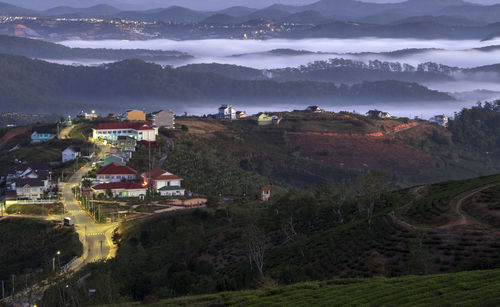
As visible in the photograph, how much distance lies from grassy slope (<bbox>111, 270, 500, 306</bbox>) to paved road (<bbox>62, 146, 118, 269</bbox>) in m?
15.5

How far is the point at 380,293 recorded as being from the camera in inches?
778

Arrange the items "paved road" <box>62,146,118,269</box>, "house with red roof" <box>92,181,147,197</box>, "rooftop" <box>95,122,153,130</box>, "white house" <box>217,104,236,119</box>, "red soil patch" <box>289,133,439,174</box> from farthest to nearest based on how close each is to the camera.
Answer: "white house" <box>217,104,236,119</box>, "red soil patch" <box>289,133,439,174</box>, "rooftop" <box>95,122,153,130</box>, "house with red roof" <box>92,181,147,197</box>, "paved road" <box>62,146,118,269</box>

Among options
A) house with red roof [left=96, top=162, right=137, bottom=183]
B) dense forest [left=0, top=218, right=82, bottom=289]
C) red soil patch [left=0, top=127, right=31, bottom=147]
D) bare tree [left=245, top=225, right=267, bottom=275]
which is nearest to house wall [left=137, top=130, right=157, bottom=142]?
house with red roof [left=96, top=162, right=137, bottom=183]

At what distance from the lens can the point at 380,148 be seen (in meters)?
96.2

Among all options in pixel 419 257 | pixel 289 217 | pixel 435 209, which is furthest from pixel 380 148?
pixel 419 257

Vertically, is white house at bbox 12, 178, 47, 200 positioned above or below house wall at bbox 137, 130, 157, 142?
below

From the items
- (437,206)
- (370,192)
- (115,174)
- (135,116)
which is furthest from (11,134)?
(437,206)

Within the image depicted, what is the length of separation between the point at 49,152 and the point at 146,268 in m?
32.8

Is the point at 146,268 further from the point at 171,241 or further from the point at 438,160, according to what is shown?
the point at 438,160

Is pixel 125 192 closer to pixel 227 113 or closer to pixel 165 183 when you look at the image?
pixel 165 183

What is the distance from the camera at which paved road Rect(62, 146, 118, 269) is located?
3775cm

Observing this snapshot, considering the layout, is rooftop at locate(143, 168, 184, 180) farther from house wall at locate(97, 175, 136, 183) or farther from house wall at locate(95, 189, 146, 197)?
house wall at locate(95, 189, 146, 197)

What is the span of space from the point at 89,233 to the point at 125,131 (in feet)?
107

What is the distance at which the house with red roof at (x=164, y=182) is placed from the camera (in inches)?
2147
